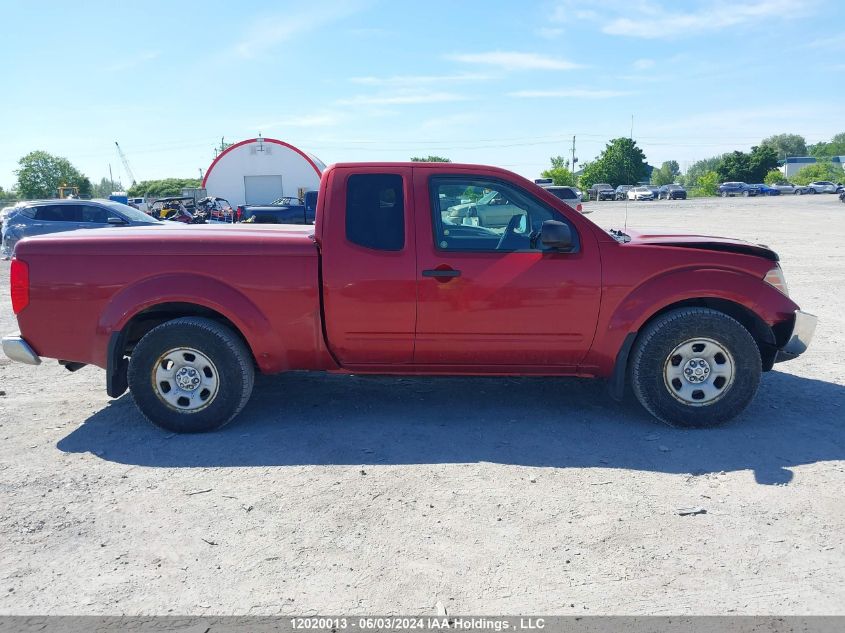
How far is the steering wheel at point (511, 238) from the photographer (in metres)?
4.68

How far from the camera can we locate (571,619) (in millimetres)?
2727

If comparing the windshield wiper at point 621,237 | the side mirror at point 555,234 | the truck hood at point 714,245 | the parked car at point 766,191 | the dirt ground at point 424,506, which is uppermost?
the parked car at point 766,191

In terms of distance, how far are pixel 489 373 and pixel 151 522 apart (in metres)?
2.42

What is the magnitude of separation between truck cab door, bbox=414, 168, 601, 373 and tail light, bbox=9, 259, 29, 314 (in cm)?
276

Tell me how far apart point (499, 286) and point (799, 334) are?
2230 millimetres

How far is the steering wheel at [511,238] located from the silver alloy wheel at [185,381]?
7.28ft

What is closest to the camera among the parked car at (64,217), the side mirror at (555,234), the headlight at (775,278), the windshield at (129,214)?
the side mirror at (555,234)

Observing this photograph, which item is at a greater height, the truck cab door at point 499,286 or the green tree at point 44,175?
the green tree at point 44,175

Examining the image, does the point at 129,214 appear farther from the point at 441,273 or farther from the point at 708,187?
the point at 708,187

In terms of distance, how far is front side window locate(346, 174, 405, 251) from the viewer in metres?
4.63

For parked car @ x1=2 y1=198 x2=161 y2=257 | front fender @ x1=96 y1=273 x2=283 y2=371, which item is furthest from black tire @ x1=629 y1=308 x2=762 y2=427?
parked car @ x1=2 y1=198 x2=161 y2=257

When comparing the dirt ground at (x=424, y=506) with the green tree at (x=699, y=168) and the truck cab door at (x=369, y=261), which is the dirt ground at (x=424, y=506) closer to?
the truck cab door at (x=369, y=261)

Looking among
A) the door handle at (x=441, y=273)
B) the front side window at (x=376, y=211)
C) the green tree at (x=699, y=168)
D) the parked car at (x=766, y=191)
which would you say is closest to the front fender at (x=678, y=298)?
the door handle at (x=441, y=273)

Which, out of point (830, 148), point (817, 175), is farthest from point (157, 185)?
point (830, 148)
